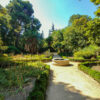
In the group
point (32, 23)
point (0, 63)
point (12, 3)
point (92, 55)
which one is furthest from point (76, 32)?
point (12, 3)

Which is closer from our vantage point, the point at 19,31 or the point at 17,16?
the point at 17,16

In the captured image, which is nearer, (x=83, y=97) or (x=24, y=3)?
(x=83, y=97)

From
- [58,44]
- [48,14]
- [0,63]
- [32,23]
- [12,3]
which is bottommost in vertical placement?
[0,63]

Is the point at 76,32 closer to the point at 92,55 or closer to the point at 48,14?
the point at 92,55

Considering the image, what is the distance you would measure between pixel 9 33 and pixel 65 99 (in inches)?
912

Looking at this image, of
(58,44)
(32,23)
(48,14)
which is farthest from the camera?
(32,23)

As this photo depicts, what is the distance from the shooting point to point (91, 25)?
7.56 m

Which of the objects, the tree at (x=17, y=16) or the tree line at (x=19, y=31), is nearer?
the tree line at (x=19, y=31)

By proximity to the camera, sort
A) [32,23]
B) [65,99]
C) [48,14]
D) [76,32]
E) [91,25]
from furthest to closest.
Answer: [32,23] → [76,32] → [48,14] → [91,25] → [65,99]

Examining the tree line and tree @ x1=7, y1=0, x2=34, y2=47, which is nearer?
the tree line

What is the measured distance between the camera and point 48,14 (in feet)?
30.7

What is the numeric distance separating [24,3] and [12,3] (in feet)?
11.9

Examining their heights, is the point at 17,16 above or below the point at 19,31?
above

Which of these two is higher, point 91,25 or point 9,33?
point 9,33
